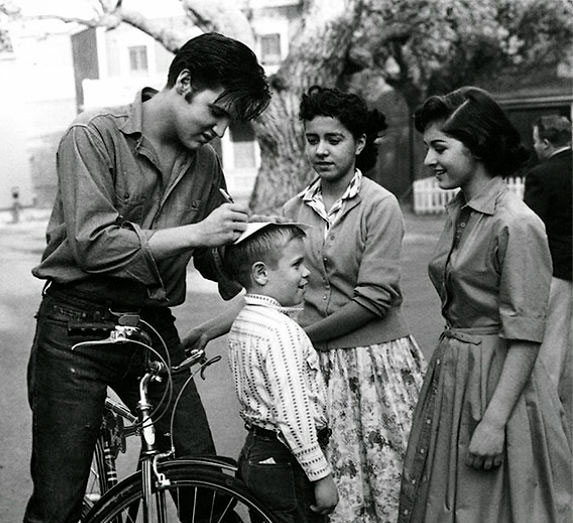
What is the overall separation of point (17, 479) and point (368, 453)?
Answer: 233 cm

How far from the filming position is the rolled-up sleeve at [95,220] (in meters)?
2.50

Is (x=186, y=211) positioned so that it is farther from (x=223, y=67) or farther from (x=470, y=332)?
(x=470, y=332)

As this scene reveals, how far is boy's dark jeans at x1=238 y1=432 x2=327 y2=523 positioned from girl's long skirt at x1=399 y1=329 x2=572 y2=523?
1.36 feet

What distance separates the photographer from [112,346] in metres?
2.71

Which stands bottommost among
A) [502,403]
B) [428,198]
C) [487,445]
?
[428,198]

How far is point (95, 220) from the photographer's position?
8.21 ft

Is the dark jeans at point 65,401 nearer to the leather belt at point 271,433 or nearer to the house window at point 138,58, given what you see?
the leather belt at point 271,433

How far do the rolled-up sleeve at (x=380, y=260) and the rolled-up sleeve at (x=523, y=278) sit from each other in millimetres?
676

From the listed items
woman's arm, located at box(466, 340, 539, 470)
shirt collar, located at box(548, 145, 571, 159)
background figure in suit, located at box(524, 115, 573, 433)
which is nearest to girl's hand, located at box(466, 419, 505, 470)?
woman's arm, located at box(466, 340, 539, 470)

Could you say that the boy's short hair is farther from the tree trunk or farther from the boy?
the tree trunk

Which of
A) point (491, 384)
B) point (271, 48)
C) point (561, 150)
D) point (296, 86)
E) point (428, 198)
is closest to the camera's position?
point (491, 384)

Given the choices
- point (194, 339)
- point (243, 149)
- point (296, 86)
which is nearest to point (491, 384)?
point (194, 339)

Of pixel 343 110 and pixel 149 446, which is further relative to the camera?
pixel 343 110

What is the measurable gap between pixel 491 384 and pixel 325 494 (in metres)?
0.60
